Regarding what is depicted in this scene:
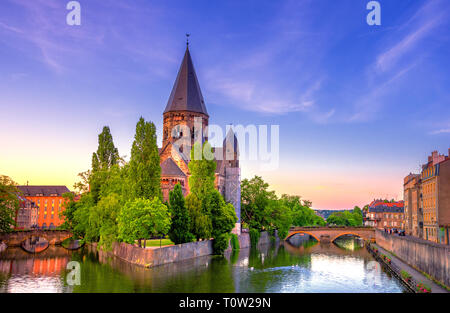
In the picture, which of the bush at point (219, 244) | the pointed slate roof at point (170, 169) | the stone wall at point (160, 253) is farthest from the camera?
the pointed slate roof at point (170, 169)

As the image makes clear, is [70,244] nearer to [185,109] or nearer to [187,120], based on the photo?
[187,120]

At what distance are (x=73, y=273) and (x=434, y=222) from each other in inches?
1863

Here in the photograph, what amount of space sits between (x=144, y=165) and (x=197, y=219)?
31.7ft

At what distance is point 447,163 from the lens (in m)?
58.3

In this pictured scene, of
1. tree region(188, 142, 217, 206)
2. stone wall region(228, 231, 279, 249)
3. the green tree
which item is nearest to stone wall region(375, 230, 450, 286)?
the green tree

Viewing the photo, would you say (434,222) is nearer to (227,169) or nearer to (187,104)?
(227,169)

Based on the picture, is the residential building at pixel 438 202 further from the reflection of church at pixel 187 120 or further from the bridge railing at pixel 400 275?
the reflection of church at pixel 187 120

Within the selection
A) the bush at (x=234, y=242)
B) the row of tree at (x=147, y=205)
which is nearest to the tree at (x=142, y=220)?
the row of tree at (x=147, y=205)

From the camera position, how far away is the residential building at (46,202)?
451 ft

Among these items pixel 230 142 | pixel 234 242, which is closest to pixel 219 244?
pixel 234 242

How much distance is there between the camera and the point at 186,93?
9488 cm

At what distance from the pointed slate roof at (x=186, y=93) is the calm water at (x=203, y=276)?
144 ft

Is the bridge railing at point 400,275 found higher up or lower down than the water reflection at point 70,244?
higher up
